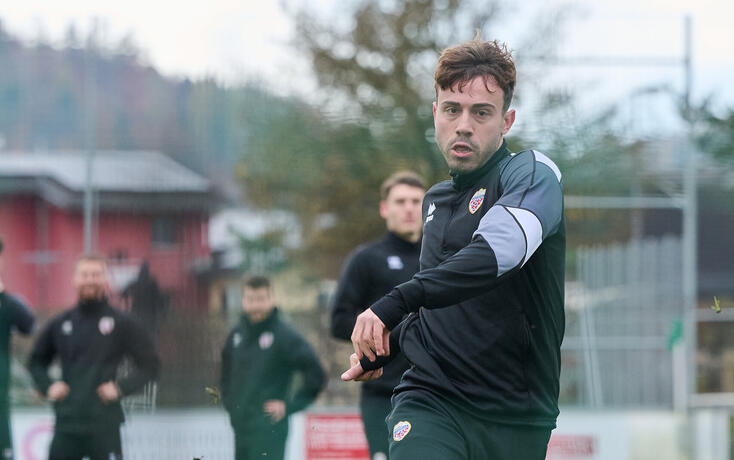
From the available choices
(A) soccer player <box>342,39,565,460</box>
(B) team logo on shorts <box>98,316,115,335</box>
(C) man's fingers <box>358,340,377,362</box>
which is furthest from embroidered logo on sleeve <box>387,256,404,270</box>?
(C) man's fingers <box>358,340,377,362</box>

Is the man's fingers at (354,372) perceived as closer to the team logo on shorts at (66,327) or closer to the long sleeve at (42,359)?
the team logo on shorts at (66,327)

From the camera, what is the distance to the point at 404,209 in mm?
5879

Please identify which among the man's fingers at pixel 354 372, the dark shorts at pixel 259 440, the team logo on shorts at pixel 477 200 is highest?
the team logo on shorts at pixel 477 200

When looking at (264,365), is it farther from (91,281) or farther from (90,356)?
(91,281)

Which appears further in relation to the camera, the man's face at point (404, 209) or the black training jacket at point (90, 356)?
the black training jacket at point (90, 356)

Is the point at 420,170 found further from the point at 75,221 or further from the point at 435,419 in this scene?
the point at 435,419

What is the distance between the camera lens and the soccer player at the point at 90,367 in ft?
21.0

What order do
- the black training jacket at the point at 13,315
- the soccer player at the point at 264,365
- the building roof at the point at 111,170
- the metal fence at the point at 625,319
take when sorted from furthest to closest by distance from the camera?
the metal fence at the point at 625,319, the building roof at the point at 111,170, the black training jacket at the point at 13,315, the soccer player at the point at 264,365

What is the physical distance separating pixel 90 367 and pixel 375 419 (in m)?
2.05

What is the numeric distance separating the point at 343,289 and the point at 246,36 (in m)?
5.44

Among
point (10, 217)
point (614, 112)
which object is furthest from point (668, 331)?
point (10, 217)

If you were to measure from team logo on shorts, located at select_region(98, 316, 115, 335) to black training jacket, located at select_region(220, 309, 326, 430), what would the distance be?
77 centimetres

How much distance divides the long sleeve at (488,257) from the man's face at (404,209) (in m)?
2.96

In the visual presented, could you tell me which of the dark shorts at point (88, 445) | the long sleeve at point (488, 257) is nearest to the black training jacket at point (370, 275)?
Answer: the dark shorts at point (88, 445)
